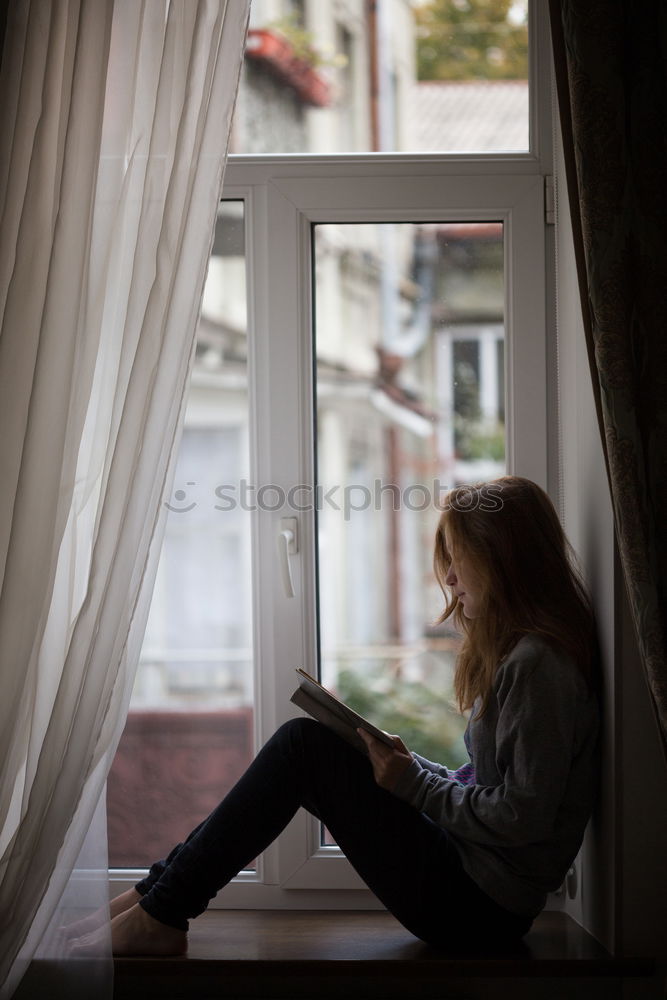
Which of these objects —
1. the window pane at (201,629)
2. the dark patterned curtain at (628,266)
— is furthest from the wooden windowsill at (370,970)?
the dark patterned curtain at (628,266)

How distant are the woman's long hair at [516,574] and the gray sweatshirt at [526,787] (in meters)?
0.04

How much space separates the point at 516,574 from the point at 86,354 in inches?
31.7

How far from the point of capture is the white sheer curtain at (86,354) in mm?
1511

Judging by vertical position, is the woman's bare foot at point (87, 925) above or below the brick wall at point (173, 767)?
below

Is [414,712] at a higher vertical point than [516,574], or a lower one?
lower

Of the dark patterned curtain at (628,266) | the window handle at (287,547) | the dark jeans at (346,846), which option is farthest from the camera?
the window handle at (287,547)

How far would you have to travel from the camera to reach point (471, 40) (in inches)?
76.9

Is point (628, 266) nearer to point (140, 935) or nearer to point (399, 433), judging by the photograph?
point (399, 433)

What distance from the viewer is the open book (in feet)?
5.41

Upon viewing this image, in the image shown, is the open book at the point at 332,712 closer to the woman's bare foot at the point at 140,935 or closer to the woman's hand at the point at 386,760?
the woman's hand at the point at 386,760

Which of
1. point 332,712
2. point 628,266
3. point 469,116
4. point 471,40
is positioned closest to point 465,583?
point 332,712

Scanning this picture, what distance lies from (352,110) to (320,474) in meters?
0.76

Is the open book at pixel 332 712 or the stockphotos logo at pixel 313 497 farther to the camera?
the stockphotos logo at pixel 313 497

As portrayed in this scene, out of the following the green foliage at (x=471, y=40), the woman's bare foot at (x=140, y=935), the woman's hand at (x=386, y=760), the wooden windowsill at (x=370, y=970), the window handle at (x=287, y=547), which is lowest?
the wooden windowsill at (x=370, y=970)
